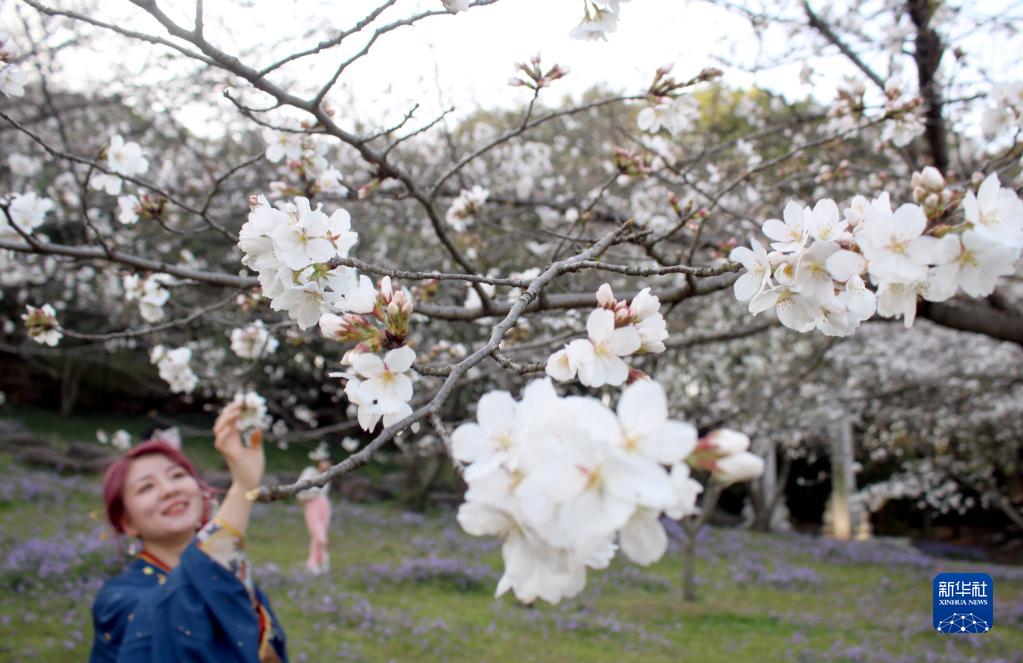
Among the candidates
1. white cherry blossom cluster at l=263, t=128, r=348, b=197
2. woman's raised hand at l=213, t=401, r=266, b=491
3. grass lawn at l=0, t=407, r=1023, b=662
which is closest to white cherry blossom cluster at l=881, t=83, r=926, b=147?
white cherry blossom cluster at l=263, t=128, r=348, b=197

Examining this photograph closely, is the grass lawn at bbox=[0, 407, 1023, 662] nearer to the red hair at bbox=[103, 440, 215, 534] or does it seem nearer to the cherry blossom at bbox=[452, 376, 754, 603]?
the red hair at bbox=[103, 440, 215, 534]

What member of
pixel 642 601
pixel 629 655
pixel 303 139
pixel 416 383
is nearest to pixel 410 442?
pixel 642 601

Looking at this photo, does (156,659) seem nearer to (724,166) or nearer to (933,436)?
(724,166)

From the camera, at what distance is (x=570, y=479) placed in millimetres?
717

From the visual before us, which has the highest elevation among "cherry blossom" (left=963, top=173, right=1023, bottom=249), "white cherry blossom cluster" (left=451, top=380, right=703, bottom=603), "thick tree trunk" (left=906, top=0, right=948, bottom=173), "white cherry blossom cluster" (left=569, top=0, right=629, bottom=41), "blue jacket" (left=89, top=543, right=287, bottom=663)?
"thick tree trunk" (left=906, top=0, right=948, bottom=173)

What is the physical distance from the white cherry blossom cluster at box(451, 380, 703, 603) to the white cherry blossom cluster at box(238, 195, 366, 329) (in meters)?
0.43

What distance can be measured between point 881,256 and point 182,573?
2.19 metres

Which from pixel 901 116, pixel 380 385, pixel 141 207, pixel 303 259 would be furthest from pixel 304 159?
pixel 901 116

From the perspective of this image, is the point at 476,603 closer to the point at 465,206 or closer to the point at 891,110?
the point at 465,206

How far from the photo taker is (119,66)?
5195 mm

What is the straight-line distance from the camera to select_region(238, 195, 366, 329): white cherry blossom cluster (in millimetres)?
1162

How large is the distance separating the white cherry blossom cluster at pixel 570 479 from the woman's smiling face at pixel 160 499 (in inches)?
89.6

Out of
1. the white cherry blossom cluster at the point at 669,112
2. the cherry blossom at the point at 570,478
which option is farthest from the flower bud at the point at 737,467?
the white cherry blossom cluster at the point at 669,112

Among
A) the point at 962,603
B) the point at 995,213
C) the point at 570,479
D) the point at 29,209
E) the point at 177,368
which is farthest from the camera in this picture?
the point at 962,603
